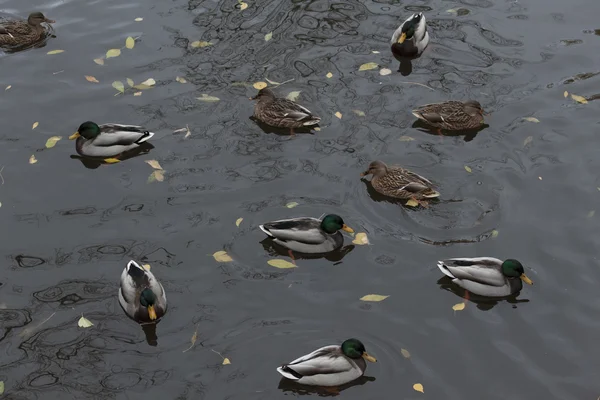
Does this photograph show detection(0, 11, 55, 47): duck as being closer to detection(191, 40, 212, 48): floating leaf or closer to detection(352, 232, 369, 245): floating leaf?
detection(191, 40, 212, 48): floating leaf

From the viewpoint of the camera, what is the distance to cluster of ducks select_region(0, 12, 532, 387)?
26.8 ft

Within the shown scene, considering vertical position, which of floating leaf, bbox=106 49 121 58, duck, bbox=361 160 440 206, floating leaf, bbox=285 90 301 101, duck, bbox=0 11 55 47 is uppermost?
duck, bbox=0 11 55 47

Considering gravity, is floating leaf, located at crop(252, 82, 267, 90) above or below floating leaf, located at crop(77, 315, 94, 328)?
above

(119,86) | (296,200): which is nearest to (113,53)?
(119,86)

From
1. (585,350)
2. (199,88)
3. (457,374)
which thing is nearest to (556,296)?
(585,350)

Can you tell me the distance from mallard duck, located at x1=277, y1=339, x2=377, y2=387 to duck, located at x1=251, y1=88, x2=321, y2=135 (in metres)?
4.03

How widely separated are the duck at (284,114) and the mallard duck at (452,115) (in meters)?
1.51

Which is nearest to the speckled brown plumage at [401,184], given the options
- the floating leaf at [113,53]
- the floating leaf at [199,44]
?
the floating leaf at [199,44]

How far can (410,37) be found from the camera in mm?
12609

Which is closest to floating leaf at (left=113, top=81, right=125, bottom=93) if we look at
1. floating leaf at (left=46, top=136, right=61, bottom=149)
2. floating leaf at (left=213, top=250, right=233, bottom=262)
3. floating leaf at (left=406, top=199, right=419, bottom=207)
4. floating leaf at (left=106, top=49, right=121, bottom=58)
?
floating leaf at (left=106, top=49, right=121, bottom=58)

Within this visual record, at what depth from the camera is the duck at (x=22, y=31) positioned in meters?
13.1

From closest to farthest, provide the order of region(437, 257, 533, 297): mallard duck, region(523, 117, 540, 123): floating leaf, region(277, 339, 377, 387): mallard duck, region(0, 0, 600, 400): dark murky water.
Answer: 1. region(277, 339, 377, 387): mallard duck
2. region(0, 0, 600, 400): dark murky water
3. region(437, 257, 533, 297): mallard duck
4. region(523, 117, 540, 123): floating leaf

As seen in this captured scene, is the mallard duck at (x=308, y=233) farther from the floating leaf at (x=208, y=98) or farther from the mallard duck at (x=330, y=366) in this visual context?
the floating leaf at (x=208, y=98)

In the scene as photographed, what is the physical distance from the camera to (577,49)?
12930 mm
